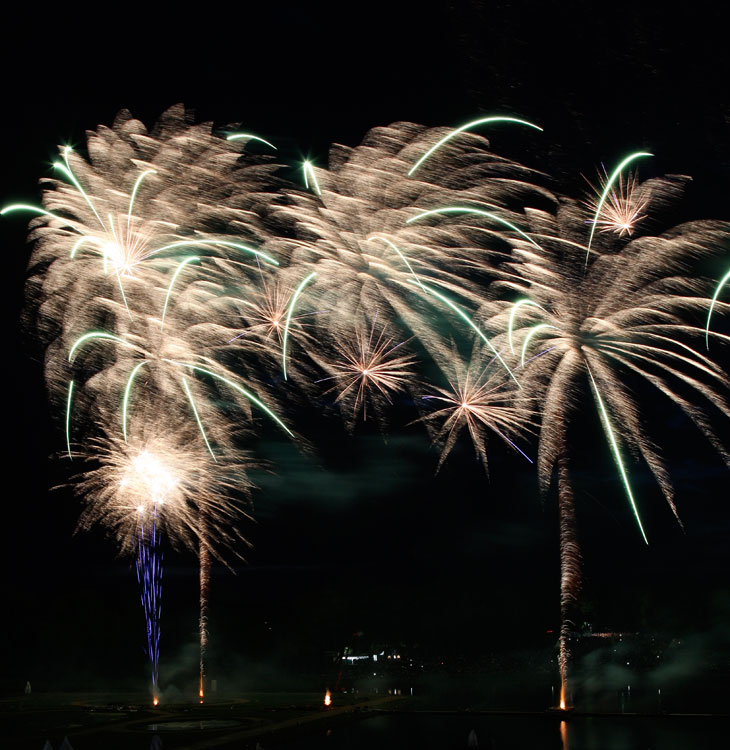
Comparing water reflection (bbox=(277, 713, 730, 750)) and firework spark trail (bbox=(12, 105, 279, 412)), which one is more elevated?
firework spark trail (bbox=(12, 105, 279, 412))

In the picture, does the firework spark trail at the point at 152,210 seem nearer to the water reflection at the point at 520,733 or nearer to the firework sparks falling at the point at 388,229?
the firework sparks falling at the point at 388,229

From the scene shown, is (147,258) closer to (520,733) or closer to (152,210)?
(152,210)

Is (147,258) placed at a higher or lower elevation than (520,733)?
higher

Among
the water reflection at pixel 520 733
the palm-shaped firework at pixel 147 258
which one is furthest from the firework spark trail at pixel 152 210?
the water reflection at pixel 520 733

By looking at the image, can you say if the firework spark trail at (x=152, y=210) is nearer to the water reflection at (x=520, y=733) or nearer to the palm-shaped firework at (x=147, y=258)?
the palm-shaped firework at (x=147, y=258)

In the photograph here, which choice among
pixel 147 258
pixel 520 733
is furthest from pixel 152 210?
pixel 520 733

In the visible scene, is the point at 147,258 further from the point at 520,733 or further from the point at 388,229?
the point at 520,733

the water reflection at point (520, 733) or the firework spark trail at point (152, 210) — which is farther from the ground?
the firework spark trail at point (152, 210)

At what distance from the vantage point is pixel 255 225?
874 inches

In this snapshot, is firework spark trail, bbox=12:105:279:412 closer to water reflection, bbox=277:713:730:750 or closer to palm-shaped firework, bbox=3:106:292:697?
palm-shaped firework, bbox=3:106:292:697

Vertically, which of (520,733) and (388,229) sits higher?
(388,229)

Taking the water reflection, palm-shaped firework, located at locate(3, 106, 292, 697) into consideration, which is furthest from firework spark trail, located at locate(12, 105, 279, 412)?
the water reflection

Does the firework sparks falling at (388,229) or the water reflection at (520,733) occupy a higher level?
the firework sparks falling at (388,229)

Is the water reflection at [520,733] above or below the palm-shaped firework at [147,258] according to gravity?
below
